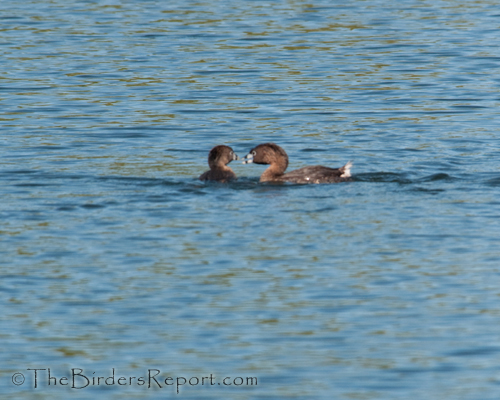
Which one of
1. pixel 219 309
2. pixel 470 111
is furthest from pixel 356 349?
pixel 470 111

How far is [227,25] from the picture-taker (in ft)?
90.5

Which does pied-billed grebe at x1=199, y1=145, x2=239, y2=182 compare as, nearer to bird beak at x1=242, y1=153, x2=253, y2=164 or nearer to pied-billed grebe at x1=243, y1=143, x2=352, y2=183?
bird beak at x1=242, y1=153, x2=253, y2=164

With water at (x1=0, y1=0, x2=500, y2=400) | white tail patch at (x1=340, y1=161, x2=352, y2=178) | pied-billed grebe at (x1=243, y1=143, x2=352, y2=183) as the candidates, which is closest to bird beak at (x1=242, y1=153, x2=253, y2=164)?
pied-billed grebe at (x1=243, y1=143, x2=352, y2=183)

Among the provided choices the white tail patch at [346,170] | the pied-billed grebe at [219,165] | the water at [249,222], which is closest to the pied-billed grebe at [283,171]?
the white tail patch at [346,170]

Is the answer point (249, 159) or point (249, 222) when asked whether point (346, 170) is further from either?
point (249, 222)

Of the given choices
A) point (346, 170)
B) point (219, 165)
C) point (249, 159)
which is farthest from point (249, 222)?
point (249, 159)

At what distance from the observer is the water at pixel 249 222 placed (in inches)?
338

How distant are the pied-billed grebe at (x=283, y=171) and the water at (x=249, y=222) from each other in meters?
0.17

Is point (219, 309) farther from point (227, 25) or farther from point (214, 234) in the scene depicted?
point (227, 25)

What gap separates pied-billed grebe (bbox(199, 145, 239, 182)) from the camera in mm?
14500

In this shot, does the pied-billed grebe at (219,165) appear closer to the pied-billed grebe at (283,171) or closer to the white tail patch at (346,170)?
the pied-billed grebe at (283,171)

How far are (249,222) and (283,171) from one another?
2.69 meters

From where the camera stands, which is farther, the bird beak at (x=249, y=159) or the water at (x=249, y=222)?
the bird beak at (x=249, y=159)

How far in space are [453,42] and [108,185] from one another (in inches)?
553
